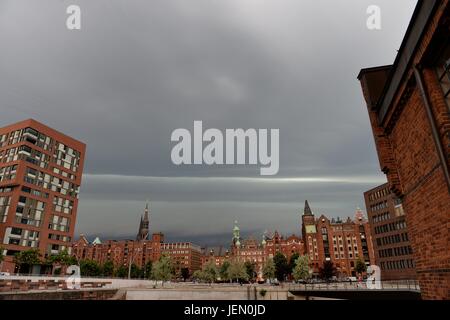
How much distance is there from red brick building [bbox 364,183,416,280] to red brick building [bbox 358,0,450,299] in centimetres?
5913

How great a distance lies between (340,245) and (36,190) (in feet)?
330

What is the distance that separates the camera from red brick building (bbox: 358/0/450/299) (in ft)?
19.6

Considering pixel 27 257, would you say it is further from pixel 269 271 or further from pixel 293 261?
pixel 293 261

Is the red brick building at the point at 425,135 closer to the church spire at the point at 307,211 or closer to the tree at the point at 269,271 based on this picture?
the tree at the point at 269,271

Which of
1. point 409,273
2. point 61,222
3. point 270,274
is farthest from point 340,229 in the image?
point 61,222

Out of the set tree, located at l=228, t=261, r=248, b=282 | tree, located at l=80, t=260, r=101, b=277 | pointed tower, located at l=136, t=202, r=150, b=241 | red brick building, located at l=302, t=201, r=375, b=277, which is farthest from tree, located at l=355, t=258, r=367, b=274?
pointed tower, located at l=136, t=202, r=150, b=241

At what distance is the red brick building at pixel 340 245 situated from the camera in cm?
10556

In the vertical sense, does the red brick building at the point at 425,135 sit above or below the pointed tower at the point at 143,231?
below

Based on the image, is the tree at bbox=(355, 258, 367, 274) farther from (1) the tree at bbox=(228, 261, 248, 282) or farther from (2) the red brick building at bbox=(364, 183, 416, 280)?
(1) the tree at bbox=(228, 261, 248, 282)

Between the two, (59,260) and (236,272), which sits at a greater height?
(59,260)

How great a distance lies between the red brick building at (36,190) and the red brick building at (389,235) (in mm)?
77115

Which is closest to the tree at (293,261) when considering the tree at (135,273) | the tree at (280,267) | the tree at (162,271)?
the tree at (280,267)

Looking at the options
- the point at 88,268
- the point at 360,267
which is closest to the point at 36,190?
the point at 88,268

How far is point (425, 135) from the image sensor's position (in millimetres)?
6816
